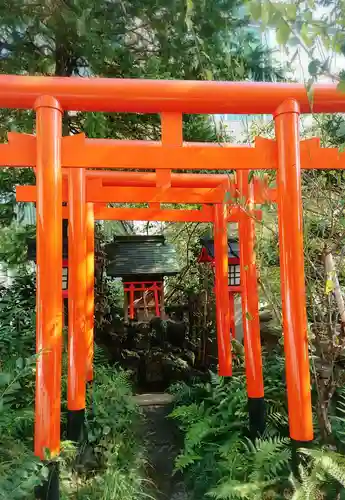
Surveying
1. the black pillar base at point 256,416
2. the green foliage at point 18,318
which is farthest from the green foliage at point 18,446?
the black pillar base at point 256,416

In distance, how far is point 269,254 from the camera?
15.8 ft

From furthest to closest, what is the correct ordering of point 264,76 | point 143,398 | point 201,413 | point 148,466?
1. point 143,398
2. point 264,76
3. point 201,413
4. point 148,466

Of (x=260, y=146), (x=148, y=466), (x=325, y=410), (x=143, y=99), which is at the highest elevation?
(x=143, y=99)

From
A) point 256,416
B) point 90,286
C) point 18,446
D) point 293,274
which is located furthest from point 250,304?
point 18,446

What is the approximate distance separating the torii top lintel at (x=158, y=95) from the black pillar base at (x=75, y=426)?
2.86 metres

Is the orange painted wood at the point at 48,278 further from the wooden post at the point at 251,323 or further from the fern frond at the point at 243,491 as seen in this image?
the wooden post at the point at 251,323

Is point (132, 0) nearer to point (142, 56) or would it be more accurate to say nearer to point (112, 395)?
point (142, 56)

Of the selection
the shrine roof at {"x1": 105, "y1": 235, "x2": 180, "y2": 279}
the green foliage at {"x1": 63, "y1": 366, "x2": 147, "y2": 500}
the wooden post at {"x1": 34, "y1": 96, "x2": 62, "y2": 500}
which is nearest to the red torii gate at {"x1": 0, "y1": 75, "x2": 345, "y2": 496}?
the wooden post at {"x1": 34, "y1": 96, "x2": 62, "y2": 500}

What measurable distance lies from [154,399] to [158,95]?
5473 millimetres

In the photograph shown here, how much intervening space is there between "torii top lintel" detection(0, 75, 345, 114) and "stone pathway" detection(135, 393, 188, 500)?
3.35 meters

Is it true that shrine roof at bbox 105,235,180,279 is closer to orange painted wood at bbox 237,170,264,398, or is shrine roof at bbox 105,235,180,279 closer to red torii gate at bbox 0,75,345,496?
orange painted wood at bbox 237,170,264,398

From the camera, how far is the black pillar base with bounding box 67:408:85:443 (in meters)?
4.12

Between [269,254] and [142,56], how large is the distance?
3.01 metres

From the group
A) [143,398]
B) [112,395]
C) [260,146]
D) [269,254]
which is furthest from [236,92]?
[143,398]
